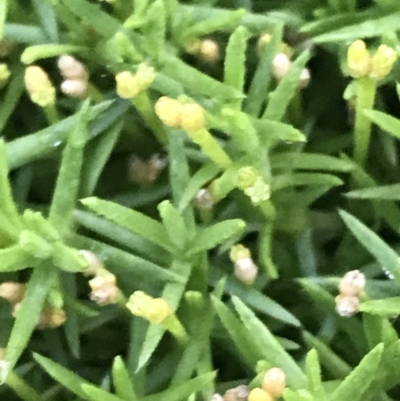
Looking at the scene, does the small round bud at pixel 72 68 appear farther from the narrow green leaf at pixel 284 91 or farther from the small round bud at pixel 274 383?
the small round bud at pixel 274 383

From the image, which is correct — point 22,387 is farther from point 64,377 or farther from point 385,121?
point 385,121

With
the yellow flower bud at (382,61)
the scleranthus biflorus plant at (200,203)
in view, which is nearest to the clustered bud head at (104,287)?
the scleranthus biflorus plant at (200,203)

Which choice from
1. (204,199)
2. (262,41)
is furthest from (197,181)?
(262,41)

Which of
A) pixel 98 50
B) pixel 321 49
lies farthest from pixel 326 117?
pixel 98 50

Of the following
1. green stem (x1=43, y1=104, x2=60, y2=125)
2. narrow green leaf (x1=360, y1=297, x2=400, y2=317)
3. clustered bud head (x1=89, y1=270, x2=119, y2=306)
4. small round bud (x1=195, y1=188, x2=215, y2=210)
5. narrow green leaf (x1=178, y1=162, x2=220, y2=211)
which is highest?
green stem (x1=43, y1=104, x2=60, y2=125)

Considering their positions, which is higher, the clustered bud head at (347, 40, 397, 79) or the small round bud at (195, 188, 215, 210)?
the clustered bud head at (347, 40, 397, 79)

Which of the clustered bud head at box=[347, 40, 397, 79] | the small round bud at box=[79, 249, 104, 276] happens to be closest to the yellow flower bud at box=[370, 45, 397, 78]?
the clustered bud head at box=[347, 40, 397, 79]

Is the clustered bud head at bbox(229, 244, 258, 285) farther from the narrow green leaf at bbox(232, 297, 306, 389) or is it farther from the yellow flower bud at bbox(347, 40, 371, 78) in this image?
the yellow flower bud at bbox(347, 40, 371, 78)
